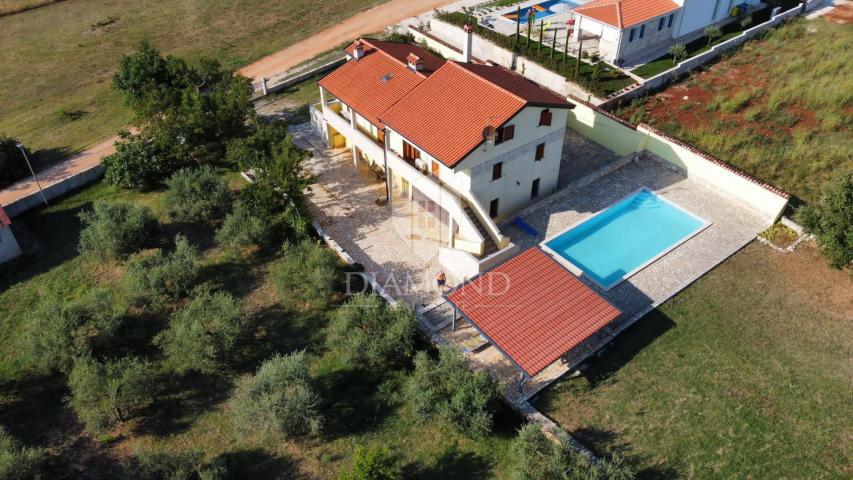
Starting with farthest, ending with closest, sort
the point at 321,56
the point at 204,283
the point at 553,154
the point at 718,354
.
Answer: the point at 321,56, the point at 553,154, the point at 204,283, the point at 718,354

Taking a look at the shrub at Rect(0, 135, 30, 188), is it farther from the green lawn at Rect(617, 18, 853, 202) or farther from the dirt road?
the green lawn at Rect(617, 18, 853, 202)

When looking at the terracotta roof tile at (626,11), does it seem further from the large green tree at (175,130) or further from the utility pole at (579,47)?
the large green tree at (175,130)

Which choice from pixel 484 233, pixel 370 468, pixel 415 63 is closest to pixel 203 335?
pixel 370 468

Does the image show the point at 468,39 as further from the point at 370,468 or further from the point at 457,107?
the point at 370,468

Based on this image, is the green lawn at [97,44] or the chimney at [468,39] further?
the green lawn at [97,44]

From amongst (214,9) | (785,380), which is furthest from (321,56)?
(785,380)

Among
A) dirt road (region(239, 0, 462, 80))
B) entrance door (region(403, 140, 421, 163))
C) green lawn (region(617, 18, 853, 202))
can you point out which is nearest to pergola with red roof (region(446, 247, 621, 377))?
entrance door (region(403, 140, 421, 163))

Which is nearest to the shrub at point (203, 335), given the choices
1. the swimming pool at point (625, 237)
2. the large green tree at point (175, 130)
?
the large green tree at point (175, 130)

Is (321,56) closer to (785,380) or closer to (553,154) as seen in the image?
(553,154)
